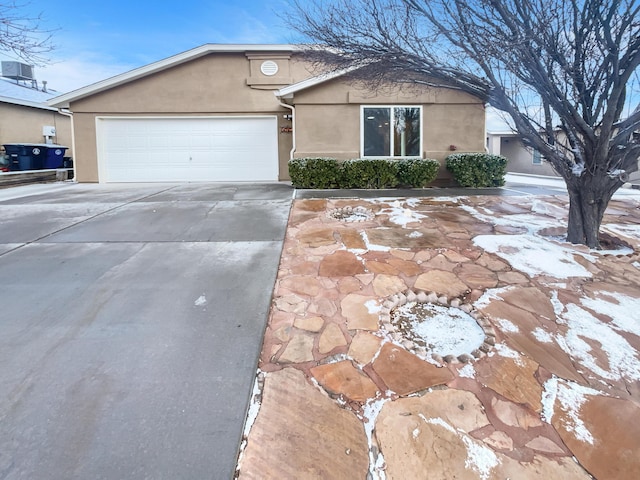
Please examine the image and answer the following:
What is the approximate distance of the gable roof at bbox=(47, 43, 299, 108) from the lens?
12.4m

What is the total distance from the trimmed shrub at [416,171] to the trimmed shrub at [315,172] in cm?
172

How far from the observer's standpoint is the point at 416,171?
10508 mm

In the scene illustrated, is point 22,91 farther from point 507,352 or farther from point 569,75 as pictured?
point 507,352

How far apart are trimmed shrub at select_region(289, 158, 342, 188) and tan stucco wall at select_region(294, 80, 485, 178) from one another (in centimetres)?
71

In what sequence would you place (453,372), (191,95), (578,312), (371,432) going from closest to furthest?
(371,432), (453,372), (578,312), (191,95)

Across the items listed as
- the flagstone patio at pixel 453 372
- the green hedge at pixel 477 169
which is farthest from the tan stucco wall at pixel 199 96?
the flagstone patio at pixel 453 372

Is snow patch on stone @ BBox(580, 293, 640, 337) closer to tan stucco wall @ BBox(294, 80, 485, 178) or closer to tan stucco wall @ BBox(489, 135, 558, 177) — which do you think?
tan stucco wall @ BBox(294, 80, 485, 178)

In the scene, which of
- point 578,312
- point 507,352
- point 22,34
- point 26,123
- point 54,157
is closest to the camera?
point 507,352

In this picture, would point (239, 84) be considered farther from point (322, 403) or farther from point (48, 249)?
point (322, 403)

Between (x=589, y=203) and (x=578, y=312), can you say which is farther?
(x=589, y=203)

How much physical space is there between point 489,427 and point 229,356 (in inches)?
63.5

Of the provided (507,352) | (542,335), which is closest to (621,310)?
(542,335)

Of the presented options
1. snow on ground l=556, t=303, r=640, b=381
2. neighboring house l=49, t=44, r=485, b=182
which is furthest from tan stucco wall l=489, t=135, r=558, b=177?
snow on ground l=556, t=303, r=640, b=381

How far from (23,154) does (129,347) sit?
579 inches
